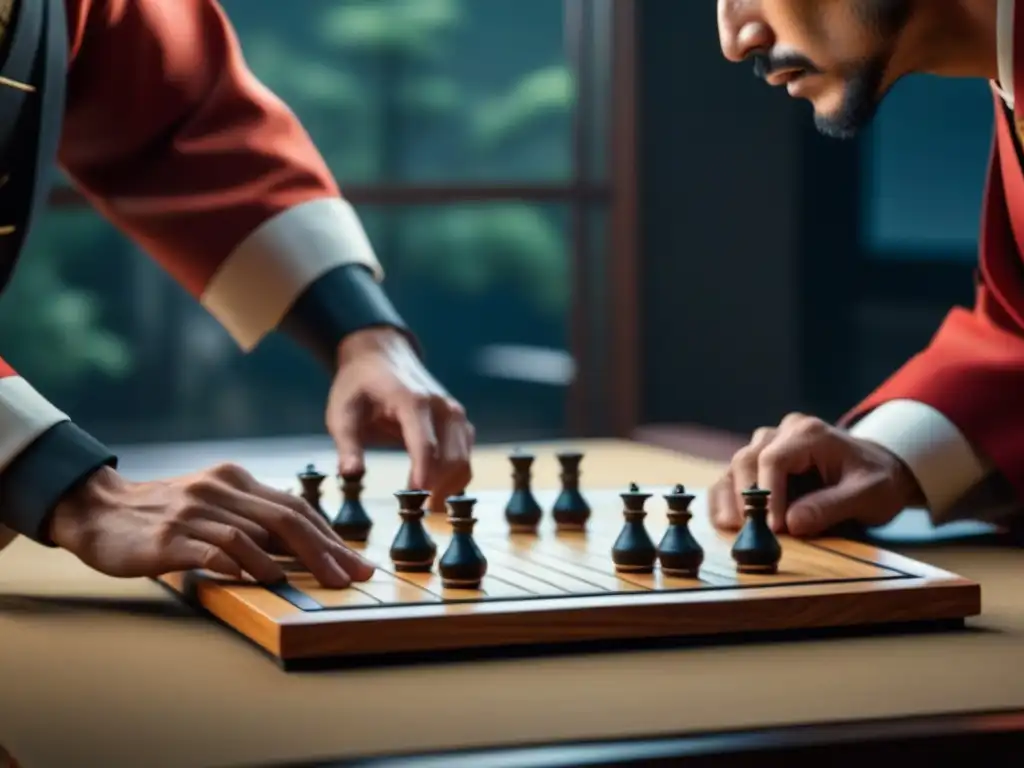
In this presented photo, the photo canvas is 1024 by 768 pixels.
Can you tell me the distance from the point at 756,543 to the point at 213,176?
0.85 meters

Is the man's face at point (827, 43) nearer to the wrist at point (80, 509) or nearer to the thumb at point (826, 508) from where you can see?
the thumb at point (826, 508)

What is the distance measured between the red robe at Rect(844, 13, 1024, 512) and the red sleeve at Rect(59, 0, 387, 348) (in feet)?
1.97

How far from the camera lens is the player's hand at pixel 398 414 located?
1.89m

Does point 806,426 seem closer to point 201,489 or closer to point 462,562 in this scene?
point 462,562

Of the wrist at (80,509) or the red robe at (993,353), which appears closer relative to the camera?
the wrist at (80,509)

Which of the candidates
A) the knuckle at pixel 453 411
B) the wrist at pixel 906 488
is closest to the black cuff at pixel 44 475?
the knuckle at pixel 453 411

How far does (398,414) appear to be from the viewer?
1933 millimetres

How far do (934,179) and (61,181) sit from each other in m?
2.07

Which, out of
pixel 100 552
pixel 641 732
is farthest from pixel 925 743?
pixel 100 552

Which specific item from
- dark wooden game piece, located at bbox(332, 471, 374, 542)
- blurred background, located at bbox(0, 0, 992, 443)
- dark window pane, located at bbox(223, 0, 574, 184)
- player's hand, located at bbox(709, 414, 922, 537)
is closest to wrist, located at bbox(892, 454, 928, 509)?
player's hand, located at bbox(709, 414, 922, 537)

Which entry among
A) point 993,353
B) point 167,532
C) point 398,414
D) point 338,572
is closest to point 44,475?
point 167,532

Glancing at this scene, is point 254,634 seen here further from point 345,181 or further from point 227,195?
point 345,181

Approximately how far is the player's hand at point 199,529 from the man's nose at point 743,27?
1.74ft

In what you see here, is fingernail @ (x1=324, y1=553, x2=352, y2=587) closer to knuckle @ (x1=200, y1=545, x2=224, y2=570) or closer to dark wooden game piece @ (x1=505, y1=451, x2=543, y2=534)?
knuckle @ (x1=200, y1=545, x2=224, y2=570)
